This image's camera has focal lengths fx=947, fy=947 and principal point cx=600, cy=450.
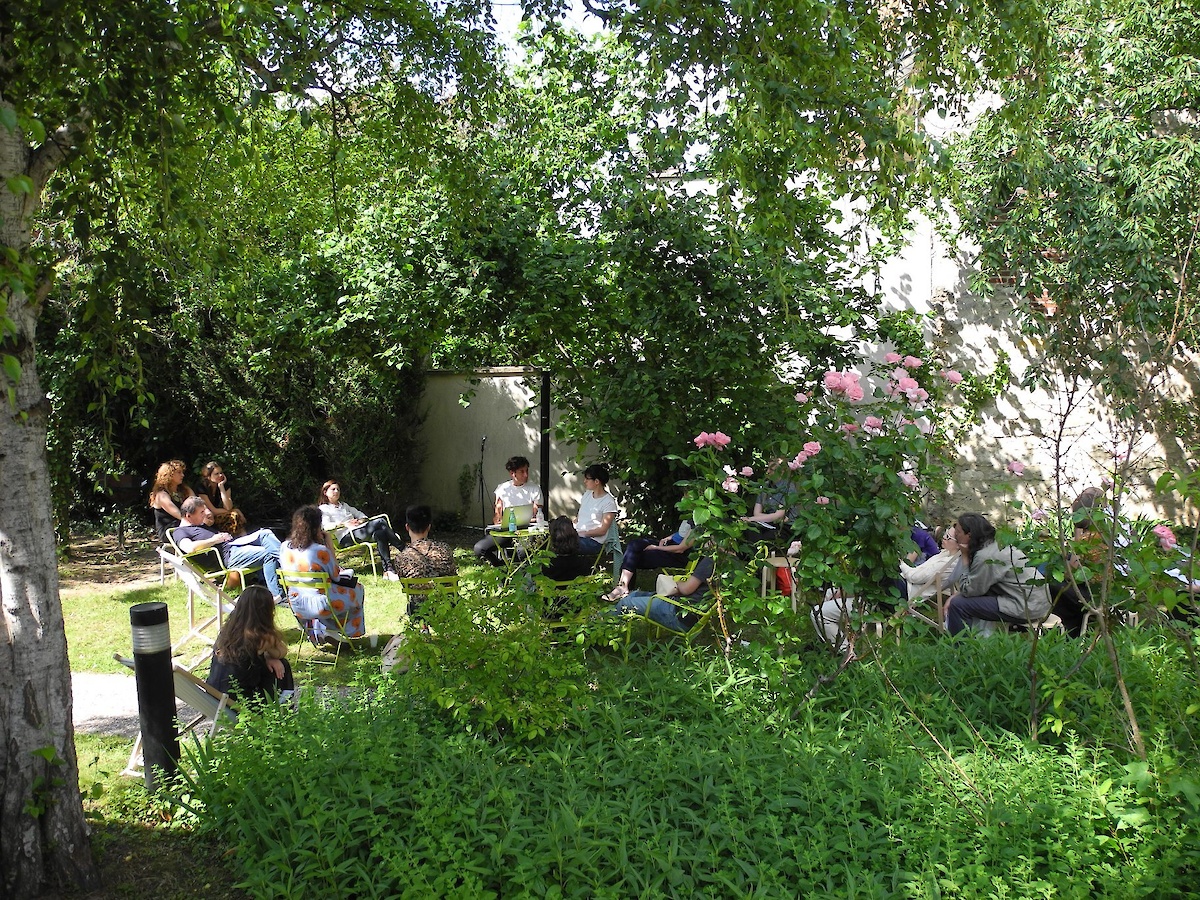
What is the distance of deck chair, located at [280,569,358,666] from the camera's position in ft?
20.3

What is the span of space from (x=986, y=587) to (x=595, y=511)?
129 inches

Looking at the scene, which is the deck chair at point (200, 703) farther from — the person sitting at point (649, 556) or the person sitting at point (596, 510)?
the person sitting at point (596, 510)

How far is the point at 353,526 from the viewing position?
354 inches

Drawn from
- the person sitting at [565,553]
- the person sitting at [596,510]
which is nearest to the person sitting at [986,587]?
the person sitting at [565,553]

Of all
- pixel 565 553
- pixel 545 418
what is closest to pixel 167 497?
pixel 545 418

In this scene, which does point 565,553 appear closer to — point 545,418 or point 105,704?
point 105,704

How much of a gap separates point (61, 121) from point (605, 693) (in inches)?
128

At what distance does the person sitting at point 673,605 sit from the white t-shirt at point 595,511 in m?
1.95

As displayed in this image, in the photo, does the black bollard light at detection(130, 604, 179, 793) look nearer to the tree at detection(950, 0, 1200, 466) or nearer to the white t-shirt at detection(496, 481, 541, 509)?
the white t-shirt at detection(496, 481, 541, 509)

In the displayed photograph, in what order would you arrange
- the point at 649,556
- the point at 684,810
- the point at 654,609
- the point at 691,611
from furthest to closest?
the point at 649,556 → the point at 654,609 → the point at 691,611 → the point at 684,810

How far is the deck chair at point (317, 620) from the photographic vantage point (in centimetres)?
620

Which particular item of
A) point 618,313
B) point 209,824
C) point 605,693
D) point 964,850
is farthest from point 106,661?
point 964,850

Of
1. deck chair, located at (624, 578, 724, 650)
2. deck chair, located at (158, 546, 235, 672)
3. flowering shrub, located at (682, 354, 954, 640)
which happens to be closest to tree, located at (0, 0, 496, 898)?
deck chair, located at (624, 578, 724, 650)

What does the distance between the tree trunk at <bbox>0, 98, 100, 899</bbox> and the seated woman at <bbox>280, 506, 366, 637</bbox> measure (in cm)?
300
